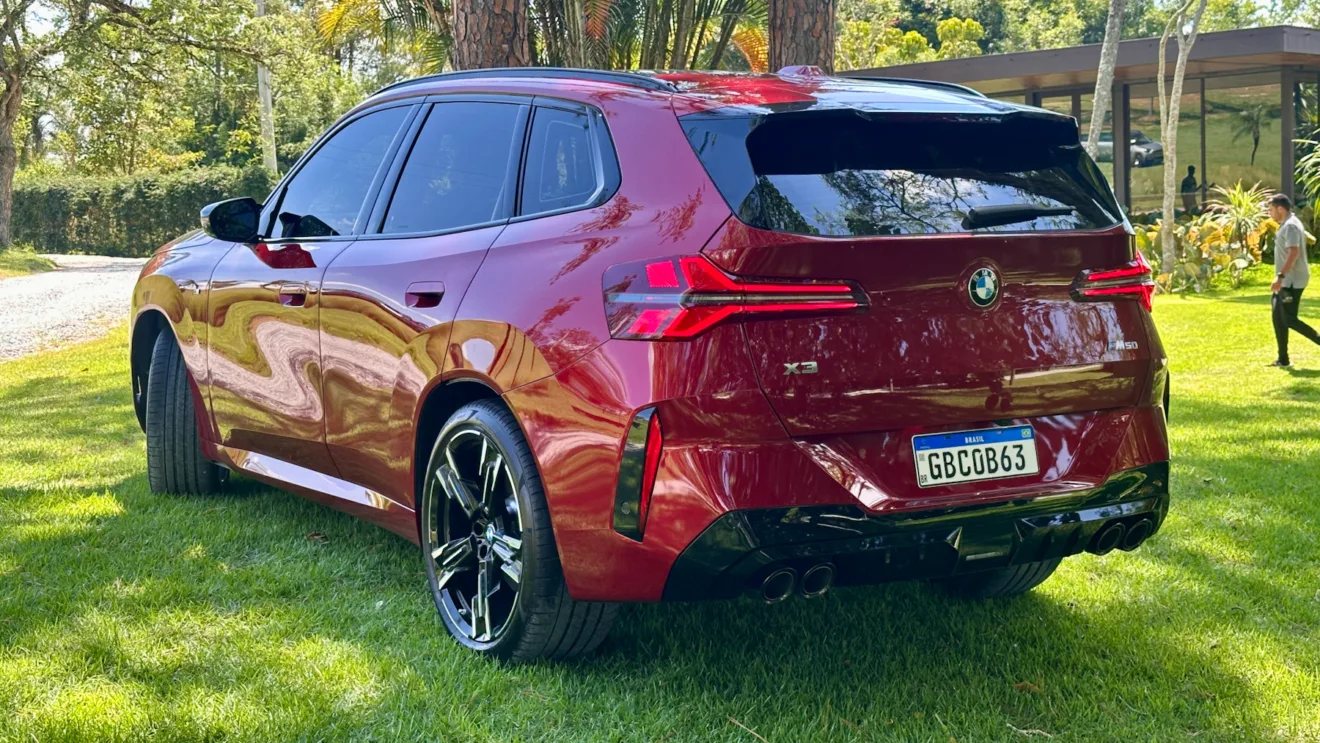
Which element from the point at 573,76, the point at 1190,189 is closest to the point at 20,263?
the point at 1190,189

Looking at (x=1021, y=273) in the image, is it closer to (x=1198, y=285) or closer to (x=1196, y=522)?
(x=1196, y=522)

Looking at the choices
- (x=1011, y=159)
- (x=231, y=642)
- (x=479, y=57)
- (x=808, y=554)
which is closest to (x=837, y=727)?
(x=808, y=554)

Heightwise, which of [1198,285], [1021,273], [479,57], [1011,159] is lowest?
[1198,285]

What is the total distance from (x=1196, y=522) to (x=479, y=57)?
5184mm

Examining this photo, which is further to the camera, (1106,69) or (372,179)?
(1106,69)

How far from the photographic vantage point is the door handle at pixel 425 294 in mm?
3922

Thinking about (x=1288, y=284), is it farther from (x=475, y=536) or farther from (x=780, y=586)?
(x=780, y=586)

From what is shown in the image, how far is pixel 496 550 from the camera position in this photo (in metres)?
3.82

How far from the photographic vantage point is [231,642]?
13.3 feet

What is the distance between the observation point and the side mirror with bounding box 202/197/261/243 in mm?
5109

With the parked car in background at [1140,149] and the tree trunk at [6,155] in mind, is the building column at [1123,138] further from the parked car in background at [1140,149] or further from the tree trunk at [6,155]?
the tree trunk at [6,155]

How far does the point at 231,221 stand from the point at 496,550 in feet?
6.79

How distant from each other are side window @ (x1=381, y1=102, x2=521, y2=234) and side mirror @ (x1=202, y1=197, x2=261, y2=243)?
0.96 meters

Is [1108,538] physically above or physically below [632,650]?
above
